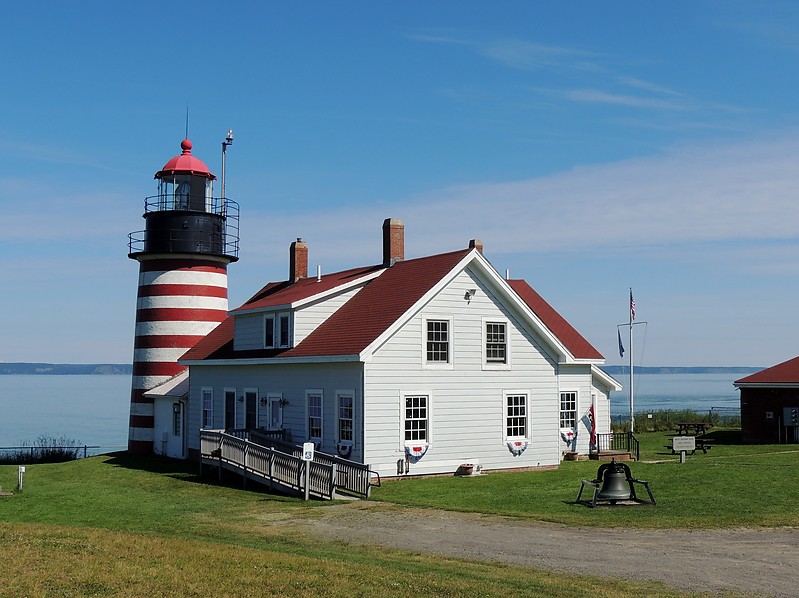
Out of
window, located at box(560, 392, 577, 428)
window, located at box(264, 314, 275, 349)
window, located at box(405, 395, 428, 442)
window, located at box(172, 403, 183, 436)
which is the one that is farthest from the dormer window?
window, located at box(560, 392, 577, 428)

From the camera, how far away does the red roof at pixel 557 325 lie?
121ft

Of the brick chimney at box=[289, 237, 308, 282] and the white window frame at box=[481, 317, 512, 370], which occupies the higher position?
the brick chimney at box=[289, 237, 308, 282]

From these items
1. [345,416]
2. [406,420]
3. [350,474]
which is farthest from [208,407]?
[350,474]

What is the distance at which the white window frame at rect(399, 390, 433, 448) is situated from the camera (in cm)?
2864

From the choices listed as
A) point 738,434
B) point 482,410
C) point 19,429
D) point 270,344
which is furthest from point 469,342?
point 19,429

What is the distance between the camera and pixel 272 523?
21.2 m

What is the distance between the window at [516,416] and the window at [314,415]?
20.5 ft

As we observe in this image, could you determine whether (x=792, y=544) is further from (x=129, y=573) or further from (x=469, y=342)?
(x=469, y=342)

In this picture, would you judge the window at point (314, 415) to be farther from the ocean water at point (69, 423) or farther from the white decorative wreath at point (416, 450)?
the ocean water at point (69, 423)

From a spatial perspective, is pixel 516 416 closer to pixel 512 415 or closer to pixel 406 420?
pixel 512 415

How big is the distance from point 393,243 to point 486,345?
20.7 feet

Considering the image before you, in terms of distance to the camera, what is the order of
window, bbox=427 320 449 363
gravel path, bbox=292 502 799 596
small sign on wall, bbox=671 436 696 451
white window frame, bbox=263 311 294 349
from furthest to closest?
white window frame, bbox=263 311 294 349 → small sign on wall, bbox=671 436 696 451 → window, bbox=427 320 449 363 → gravel path, bbox=292 502 799 596

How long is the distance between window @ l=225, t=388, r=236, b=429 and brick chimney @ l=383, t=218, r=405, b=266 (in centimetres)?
770

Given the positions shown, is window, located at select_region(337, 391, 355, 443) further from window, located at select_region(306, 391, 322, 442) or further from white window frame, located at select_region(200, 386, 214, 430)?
white window frame, located at select_region(200, 386, 214, 430)
